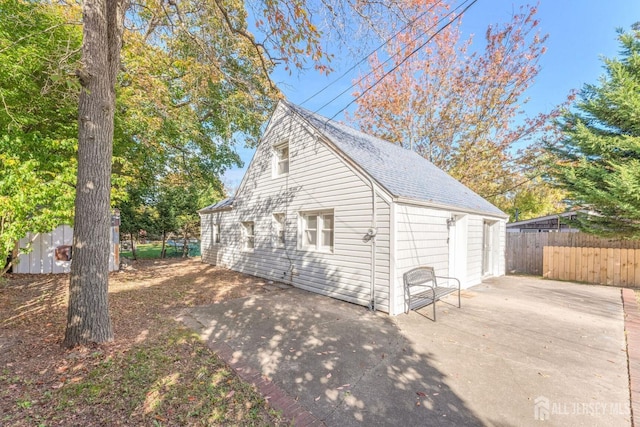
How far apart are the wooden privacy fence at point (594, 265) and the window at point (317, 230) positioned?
28.9 feet

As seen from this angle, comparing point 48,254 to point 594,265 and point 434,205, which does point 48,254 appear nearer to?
point 434,205

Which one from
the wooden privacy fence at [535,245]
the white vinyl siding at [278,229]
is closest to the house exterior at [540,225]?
the wooden privacy fence at [535,245]

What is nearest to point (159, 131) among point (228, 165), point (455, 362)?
point (228, 165)

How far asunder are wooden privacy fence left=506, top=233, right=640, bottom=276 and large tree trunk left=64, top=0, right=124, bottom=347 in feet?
46.3

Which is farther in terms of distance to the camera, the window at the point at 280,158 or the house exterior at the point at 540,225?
the house exterior at the point at 540,225

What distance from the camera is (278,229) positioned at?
8781 millimetres

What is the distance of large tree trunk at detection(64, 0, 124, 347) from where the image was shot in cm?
367

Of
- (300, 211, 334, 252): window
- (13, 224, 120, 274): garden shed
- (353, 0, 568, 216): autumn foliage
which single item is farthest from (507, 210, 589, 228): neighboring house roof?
(13, 224, 120, 274): garden shed

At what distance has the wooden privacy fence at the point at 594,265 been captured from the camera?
845 cm

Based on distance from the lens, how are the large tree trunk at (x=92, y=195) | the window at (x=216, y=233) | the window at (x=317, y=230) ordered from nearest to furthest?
the large tree trunk at (x=92, y=195)
the window at (x=317, y=230)
the window at (x=216, y=233)

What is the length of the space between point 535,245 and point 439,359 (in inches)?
423

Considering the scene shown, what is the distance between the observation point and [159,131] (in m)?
10.9

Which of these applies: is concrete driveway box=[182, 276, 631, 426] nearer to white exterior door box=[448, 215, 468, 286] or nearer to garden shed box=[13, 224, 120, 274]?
white exterior door box=[448, 215, 468, 286]

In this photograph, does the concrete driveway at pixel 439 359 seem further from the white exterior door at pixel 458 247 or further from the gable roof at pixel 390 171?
the gable roof at pixel 390 171
